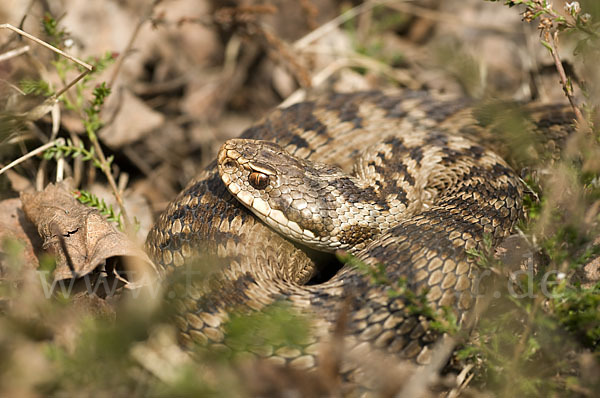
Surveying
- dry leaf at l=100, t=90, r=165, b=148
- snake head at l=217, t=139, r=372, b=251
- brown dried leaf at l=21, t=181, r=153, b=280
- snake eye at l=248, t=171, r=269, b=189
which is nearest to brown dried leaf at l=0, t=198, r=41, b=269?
brown dried leaf at l=21, t=181, r=153, b=280

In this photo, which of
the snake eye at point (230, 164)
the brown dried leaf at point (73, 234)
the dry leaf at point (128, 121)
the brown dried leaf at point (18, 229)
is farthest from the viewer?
the dry leaf at point (128, 121)

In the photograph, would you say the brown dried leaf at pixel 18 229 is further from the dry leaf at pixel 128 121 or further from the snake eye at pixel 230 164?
the snake eye at pixel 230 164

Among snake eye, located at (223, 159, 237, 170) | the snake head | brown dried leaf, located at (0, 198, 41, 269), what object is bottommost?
brown dried leaf, located at (0, 198, 41, 269)

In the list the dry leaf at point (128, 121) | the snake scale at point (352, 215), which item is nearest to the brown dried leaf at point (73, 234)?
the snake scale at point (352, 215)

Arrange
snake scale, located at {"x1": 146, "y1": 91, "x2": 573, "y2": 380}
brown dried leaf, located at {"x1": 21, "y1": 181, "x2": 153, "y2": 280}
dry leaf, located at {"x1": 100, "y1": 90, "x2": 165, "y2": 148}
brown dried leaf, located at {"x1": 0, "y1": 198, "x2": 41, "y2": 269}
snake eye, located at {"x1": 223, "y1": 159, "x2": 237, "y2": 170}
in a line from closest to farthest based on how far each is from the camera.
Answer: snake scale, located at {"x1": 146, "y1": 91, "x2": 573, "y2": 380} → brown dried leaf, located at {"x1": 21, "y1": 181, "x2": 153, "y2": 280} → brown dried leaf, located at {"x1": 0, "y1": 198, "x2": 41, "y2": 269} → snake eye, located at {"x1": 223, "y1": 159, "x2": 237, "y2": 170} → dry leaf, located at {"x1": 100, "y1": 90, "x2": 165, "y2": 148}

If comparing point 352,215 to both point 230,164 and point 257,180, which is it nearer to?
point 257,180

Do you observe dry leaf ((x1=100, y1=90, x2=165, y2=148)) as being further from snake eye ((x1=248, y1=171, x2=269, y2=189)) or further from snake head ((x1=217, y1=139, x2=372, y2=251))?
snake eye ((x1=248, y1=171, x2=269, y2=189))

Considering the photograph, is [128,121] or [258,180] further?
[128,121]

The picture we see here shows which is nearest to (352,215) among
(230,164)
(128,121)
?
(230,164)
